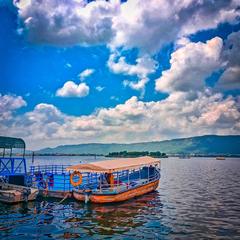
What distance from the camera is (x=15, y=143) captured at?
41.3m

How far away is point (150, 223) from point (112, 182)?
10096mm

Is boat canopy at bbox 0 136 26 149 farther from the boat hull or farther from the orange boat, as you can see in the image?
the boat hull

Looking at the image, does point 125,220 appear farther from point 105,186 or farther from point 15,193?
point 15,193

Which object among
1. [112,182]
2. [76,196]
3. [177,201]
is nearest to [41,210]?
[76,196]

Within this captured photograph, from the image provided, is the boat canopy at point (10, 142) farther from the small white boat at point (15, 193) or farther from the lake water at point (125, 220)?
the lake water at point (125, 220)

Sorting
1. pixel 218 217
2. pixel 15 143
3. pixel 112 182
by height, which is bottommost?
pixel 218 217

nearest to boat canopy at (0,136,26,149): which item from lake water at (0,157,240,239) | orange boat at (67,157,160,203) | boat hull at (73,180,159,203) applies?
lake water at (0,157,240,239)

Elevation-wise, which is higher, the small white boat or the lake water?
the small white boat

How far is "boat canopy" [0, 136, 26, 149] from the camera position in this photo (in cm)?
4016

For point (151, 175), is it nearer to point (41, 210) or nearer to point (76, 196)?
point (76, 196)

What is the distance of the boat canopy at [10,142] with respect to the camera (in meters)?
40.2

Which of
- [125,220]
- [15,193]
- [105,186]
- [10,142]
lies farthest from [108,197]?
[10,142]

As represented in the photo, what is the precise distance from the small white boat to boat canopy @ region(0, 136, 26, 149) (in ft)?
22.0

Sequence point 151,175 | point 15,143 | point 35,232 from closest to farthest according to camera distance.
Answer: point 35,232 < point 15,143 < point 151,175
